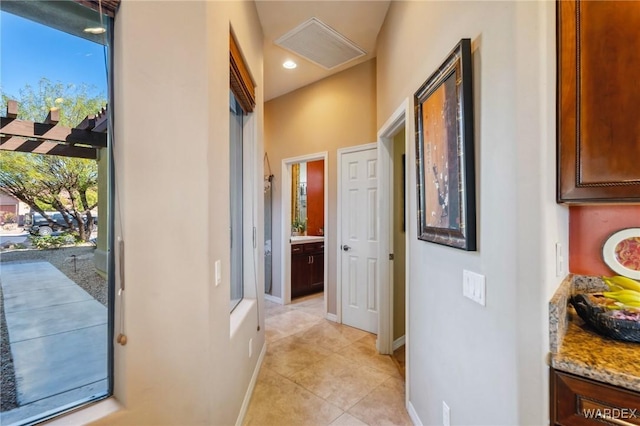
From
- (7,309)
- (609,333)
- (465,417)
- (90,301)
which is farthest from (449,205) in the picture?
(7,309)

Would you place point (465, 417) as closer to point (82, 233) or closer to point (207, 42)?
point (82, 233)

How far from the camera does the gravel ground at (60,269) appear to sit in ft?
3.14

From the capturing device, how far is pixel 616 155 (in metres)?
0.98

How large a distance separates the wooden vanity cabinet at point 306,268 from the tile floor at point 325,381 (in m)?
1.08

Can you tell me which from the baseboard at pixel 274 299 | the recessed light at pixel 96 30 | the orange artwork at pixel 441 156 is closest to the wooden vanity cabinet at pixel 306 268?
the baseboard at pixel 274 299

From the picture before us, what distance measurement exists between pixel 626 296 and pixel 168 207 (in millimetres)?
1856

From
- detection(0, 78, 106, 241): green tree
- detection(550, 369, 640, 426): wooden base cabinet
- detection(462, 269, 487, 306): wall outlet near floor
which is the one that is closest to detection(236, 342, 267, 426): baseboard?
detection(0, 78, 106, 241): green tree

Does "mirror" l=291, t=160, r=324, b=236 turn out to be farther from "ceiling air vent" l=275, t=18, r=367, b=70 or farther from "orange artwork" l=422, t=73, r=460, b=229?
"orange artwork" l=422, t=73, r=460, b=229

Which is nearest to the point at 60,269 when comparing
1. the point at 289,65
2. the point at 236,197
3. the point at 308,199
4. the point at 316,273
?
the point at 236,197

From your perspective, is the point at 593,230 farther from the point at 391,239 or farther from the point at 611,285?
the point at 391,239

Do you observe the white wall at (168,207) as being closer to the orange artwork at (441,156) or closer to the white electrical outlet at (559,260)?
the orange artwork at (441,156)

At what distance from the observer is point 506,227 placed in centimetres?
106

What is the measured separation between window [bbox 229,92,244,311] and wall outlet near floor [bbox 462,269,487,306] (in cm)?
151

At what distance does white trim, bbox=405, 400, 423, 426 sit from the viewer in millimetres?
1806
